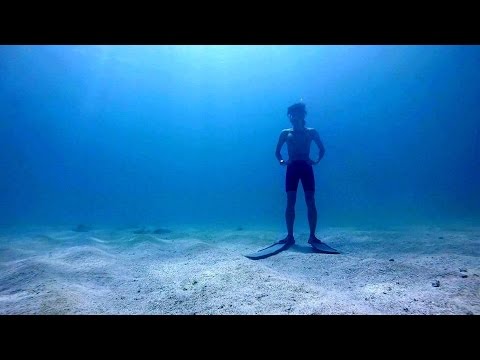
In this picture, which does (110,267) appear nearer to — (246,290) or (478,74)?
(246,290)

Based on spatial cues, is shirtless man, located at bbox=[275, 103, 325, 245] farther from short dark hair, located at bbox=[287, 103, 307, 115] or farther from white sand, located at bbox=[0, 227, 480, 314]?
white sand, located at bbox=[0, 227, 480, 314]

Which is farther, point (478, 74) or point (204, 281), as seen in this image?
point (478, 74)

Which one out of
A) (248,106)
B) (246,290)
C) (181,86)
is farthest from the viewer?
(248,106)

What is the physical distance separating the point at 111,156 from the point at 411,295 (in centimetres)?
13418

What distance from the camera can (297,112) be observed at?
672 centimetres

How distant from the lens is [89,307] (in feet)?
10.2

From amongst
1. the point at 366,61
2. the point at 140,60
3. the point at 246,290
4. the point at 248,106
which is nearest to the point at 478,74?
the point at 366,61

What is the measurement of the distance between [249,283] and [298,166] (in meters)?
3.62

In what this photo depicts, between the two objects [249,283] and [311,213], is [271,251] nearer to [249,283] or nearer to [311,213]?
[311,213]

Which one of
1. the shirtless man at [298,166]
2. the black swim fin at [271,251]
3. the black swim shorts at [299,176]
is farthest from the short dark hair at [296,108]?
the black swim fin at [271,251]

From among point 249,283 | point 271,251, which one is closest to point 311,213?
point 271,251
